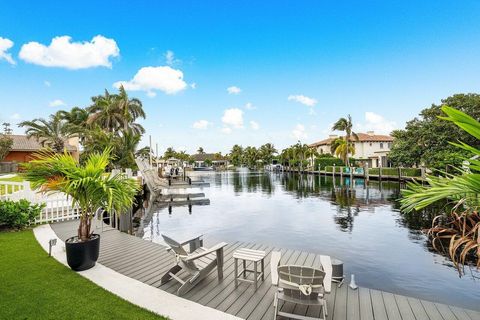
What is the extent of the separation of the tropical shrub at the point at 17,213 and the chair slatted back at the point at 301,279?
937 cm

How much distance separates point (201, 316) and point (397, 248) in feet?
29.5

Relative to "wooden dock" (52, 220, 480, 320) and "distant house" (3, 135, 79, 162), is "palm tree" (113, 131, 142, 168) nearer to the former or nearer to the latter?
"distant house" (3, 135, 79, 162)

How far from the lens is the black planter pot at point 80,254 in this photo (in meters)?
5.45

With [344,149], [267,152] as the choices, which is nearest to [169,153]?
[267,152]

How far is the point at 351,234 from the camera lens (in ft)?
38.2

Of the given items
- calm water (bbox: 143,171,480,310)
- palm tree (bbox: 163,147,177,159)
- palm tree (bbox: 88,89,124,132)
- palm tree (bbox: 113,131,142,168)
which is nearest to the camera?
calm water (bbox: 143,171,480,310)

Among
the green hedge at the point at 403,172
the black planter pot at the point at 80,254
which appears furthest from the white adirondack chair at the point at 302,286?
the green hedge at the point at 403,172

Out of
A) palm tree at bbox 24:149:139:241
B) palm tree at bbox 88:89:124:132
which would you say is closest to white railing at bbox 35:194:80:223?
palm tree at bbox 24:149:139:241

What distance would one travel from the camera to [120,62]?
30625mm

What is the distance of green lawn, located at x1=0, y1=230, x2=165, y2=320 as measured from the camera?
3867 mm

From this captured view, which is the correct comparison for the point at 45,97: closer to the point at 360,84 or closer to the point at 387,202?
the point at 387,202

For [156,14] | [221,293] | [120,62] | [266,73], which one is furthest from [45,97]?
[221,293]

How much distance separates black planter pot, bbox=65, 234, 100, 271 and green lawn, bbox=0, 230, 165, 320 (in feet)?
0.62

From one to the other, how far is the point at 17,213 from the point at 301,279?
9749mm
